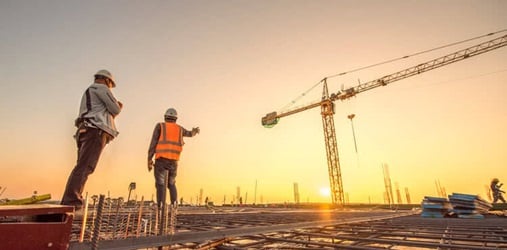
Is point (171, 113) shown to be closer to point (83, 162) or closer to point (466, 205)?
point (83, 162)

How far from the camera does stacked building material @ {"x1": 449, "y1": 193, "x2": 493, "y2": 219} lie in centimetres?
1033

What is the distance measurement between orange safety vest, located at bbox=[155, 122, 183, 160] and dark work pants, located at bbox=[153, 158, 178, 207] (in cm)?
14

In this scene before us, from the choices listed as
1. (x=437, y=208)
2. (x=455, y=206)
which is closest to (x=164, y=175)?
(x=437, y=208)

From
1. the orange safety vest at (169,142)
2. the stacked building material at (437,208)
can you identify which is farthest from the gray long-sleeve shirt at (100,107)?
the stacked building material at (437,208)

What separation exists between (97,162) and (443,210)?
13.8 metres

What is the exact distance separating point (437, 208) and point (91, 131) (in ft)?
45.2

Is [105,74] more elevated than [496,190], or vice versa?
[105,74]

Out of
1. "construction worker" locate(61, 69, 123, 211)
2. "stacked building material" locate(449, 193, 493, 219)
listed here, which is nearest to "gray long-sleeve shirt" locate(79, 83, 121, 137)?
"construction worker" locate(61, 69, 123, 211)

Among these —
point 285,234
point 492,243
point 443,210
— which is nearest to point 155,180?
point 285,234

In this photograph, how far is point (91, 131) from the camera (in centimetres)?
319

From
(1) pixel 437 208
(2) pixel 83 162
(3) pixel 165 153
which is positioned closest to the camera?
(2) pixel 83 162

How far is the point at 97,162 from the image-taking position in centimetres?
321

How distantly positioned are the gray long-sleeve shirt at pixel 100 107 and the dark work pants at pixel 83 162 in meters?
0.10

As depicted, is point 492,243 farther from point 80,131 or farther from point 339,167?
point 339,167
